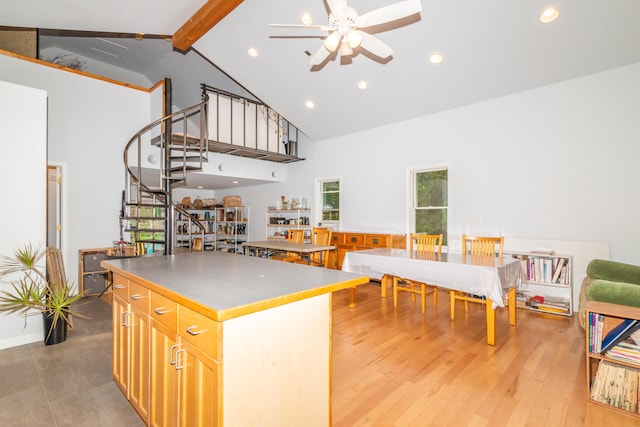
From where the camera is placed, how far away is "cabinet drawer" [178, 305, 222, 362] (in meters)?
1.10

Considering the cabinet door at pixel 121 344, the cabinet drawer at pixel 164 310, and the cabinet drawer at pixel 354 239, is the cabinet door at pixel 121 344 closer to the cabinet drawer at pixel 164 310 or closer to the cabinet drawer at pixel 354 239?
the cabinet drawer at pixel 164 310

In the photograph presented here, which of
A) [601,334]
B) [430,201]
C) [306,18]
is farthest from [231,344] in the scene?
[430,201]

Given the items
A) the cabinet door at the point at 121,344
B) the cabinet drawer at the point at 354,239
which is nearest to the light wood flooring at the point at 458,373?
the cabinet door at the point at 121,344

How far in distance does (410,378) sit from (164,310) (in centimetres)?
182

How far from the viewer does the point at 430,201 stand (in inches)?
206

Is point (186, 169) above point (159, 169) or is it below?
below

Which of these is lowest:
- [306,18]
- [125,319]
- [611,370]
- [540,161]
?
[611,370]

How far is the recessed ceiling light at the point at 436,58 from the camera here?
12.8 feet

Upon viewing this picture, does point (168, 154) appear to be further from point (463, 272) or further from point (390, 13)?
point (463, 272)

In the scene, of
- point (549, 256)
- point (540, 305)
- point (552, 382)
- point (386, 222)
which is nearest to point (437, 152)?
point (386, 222)

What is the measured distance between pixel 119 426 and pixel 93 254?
4028mm

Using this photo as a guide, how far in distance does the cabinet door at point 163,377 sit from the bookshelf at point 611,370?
2.53 metres

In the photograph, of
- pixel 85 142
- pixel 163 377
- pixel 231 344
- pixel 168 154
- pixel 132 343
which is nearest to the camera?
pixel 231 344

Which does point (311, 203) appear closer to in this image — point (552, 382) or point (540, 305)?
point (540, 305)
